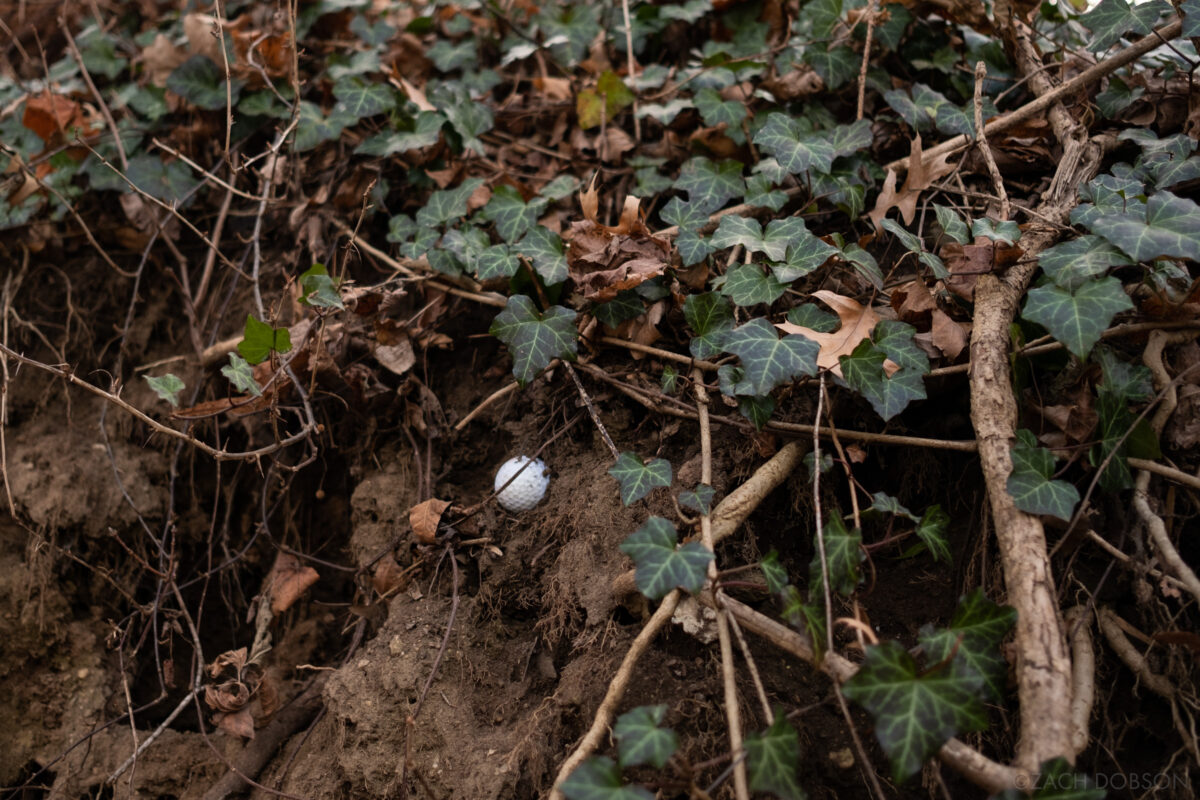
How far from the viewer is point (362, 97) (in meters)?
2.64

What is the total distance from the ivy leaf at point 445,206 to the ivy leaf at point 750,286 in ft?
2.91

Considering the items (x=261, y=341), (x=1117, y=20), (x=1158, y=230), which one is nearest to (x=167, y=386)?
(x=261, y=341)

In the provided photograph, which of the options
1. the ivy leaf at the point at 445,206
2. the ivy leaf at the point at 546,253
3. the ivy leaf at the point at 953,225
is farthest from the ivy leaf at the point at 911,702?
the ivy leaf at the point at 445,206

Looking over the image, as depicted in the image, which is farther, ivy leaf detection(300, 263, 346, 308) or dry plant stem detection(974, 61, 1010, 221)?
ivy leaf detection(300, 263, 346, 308)

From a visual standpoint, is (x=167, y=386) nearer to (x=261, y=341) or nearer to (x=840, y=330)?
(x=261, y=341)

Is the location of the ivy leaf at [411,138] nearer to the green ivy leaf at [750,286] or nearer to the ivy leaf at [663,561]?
the green ivy leaf at [750,286]

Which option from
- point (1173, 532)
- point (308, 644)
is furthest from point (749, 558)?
point (308, 644)

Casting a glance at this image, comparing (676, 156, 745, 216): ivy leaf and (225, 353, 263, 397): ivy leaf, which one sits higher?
(676, 156, 745, 216): ivy leaf

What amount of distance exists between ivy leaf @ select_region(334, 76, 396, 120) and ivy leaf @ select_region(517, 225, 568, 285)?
875mm

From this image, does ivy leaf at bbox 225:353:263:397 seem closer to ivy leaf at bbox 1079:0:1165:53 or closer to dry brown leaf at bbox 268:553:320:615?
dry brown leaf at bbox 268:553:320:615

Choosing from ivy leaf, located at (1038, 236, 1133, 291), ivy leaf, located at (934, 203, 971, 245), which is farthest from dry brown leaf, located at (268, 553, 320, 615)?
ivy leaf, located at (1038, 236, 1133, 291)

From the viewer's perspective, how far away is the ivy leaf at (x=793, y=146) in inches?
85.0

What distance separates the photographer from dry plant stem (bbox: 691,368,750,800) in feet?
4.46

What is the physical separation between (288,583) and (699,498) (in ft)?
4.15
